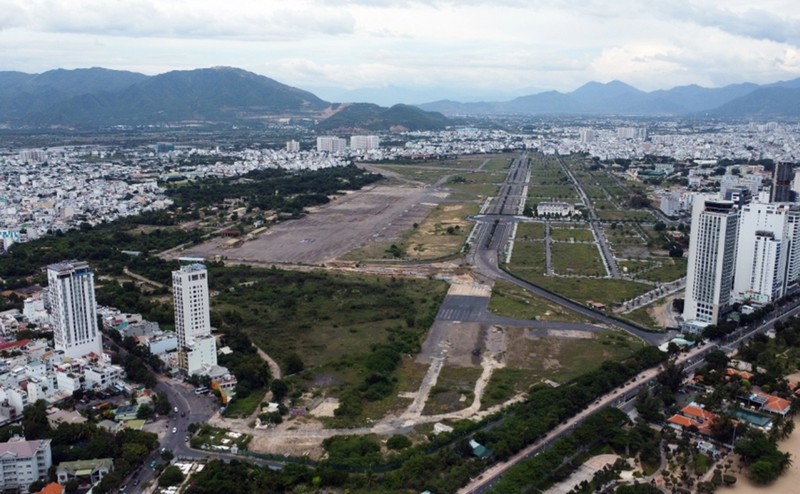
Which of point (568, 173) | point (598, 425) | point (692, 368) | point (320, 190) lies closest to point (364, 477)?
point (598, 425)

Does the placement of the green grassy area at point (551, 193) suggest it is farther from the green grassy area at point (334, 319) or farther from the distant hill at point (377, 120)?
the distant hill at point (377, 120)

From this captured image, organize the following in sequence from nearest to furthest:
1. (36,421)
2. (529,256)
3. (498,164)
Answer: (36,421) < (529,256) < (498,164)

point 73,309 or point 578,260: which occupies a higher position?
point 73,309

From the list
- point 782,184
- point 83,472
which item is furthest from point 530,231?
point 83,472

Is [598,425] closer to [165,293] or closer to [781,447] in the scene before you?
[781,447]

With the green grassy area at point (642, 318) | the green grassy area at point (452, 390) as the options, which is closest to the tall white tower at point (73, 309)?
the green grassy area at point (452, 390)

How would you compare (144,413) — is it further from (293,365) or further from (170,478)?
(293,365)

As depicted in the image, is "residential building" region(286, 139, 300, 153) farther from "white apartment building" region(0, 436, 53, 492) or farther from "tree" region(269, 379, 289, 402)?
"white apartment building" region(0, 436, 53, 492)
